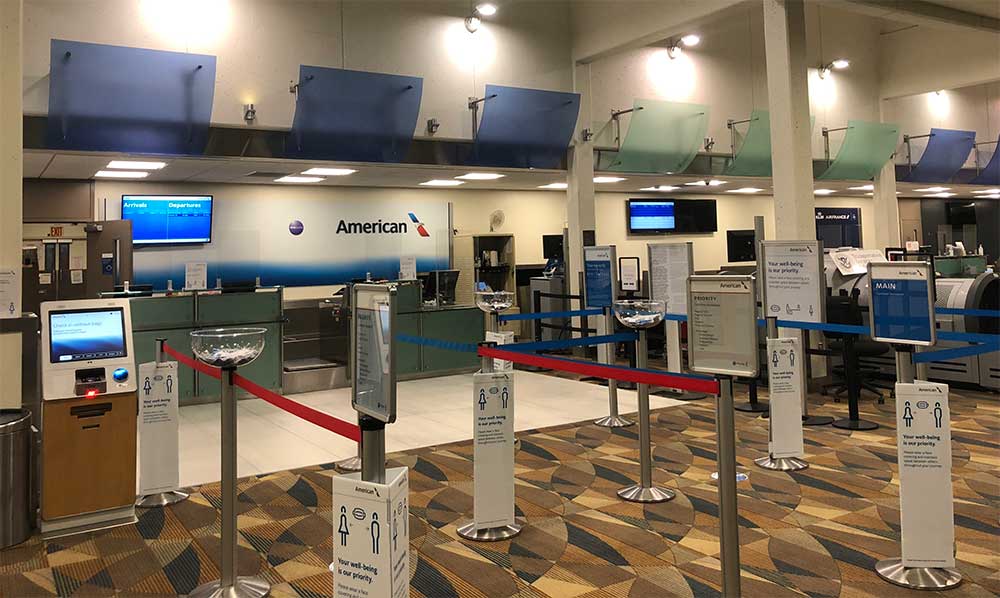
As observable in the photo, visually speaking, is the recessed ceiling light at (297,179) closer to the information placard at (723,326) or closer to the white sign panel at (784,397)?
the white sign panel at (784,397)

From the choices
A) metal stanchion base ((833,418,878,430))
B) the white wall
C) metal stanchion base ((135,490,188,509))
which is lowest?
metal stanchion base ((135,490,188,509))

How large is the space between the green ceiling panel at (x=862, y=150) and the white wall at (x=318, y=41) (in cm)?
483

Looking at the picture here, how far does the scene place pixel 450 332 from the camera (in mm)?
9305

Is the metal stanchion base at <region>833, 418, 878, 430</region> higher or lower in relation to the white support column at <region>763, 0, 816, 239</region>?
lower

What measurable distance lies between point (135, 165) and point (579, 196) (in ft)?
17.7

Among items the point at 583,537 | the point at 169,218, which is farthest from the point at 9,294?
the point at 169,218

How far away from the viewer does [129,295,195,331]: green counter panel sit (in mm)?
7258

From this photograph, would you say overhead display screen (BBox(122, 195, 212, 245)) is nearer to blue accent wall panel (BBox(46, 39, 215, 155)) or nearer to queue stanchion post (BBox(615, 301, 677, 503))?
blue accent wall panel (BBox(46, 39, 215, 155))

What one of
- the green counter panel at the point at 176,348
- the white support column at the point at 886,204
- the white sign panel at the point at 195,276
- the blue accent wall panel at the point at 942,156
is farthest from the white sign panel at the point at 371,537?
the blue accent wall panel at the point at 942,156

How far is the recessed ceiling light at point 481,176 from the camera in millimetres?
9842

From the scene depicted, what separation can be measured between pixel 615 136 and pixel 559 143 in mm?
1514

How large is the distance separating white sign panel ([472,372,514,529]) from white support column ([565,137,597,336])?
6.37m

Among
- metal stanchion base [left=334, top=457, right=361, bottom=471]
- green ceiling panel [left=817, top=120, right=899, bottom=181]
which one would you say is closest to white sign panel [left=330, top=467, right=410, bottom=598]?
metal stanchion base [left=334, top=457, right=361, bottom=471]

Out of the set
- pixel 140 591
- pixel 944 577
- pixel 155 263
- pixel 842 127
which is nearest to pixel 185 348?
pixel 155 263
